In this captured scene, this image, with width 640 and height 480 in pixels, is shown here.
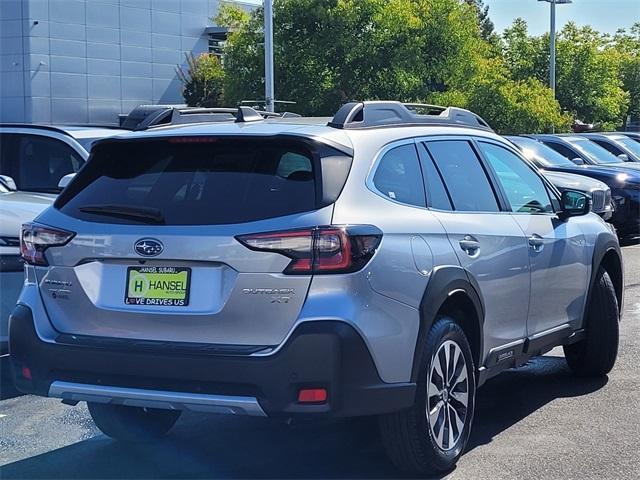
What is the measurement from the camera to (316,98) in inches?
1180

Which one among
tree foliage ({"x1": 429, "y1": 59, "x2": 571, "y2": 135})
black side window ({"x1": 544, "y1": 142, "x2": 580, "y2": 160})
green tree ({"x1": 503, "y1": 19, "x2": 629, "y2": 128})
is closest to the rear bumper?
black side window ({"x1": 544, "y1": 142, "x2": 580, "y2": 160})

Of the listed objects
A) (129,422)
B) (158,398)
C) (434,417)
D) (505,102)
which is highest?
(505,102)

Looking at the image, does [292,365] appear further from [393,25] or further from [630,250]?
[393,25]

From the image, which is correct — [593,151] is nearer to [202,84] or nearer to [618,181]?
[618,181]

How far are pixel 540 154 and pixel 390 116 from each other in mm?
11013

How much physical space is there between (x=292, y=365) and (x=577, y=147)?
525 inches

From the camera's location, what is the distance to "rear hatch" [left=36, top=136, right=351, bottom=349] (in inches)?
165

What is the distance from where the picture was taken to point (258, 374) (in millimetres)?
4113

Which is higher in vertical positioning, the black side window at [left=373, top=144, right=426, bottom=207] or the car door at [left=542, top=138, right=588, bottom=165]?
the black side window at [left=373, top=144, right=426, bottom=207]

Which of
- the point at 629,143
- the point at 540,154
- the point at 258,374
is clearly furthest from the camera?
the point at 629,143

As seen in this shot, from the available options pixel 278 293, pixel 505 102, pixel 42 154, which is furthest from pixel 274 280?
pixel 505 102

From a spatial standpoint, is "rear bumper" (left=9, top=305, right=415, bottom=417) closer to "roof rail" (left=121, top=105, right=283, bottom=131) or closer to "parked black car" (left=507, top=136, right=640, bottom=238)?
"roof rail" (left=121, top=105, right=283, bottom=131)

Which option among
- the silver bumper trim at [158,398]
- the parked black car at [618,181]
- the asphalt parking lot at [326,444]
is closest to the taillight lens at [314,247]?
the silver bumper trim at [158,398]

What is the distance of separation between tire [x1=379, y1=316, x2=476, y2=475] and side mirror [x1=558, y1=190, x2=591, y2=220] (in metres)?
1.77
